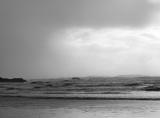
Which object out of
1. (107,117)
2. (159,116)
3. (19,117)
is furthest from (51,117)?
(159,116)

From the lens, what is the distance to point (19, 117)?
54.7ft

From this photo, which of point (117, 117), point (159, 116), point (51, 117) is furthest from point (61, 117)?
point (159, 116)

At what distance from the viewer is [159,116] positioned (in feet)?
53.6

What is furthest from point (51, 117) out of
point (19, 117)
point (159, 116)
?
point (159, 116)

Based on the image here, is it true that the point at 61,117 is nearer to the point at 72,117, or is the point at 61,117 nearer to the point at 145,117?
the point at 72,117

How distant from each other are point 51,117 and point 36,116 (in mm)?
1056

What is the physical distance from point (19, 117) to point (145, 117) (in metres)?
7.14

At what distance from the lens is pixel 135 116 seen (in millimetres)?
16500

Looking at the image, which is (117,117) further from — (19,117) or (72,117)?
(19,117)

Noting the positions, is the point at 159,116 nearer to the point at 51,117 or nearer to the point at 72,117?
the point at 72,117

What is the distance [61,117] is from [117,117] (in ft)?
10.3

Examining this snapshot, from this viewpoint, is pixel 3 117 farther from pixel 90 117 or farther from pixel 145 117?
pixel 145 117

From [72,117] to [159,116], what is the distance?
16.1 feet

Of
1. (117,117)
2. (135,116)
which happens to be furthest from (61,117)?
(135,116)
